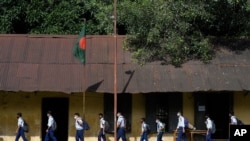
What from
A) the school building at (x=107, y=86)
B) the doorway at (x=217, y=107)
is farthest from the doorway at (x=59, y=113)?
the doorway at (x=217, y=107)

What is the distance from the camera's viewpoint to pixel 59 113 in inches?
773

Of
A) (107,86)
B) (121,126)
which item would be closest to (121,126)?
(121,126)

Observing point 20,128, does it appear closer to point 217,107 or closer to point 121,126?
point 121,126

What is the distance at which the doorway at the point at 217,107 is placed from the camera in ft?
62.5

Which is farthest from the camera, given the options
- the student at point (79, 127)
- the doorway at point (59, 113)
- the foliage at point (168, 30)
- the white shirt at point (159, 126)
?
the doorway at point (59, 113)

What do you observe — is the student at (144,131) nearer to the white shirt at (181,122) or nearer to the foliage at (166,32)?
the white shirt at (181,122)

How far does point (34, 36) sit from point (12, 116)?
11.6ft

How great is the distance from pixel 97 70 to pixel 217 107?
5.22m

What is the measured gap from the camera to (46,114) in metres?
19.1

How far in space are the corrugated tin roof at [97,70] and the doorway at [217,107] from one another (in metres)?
1.20

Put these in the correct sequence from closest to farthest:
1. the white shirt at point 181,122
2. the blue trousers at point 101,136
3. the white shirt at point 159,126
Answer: the white shirt at point 181,122 → the blue trousers at point 101,136 → the white shirt at point 159,126

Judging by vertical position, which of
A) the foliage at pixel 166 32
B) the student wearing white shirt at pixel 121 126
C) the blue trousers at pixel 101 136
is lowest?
the blue trousers at pixel 101 136

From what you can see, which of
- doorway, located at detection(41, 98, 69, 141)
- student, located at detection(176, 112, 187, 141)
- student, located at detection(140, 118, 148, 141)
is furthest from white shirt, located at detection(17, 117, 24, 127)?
student, located at detection(176, 112, 187, 141)

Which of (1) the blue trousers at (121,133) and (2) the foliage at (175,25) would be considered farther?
(2) the foliage at (175,25)
